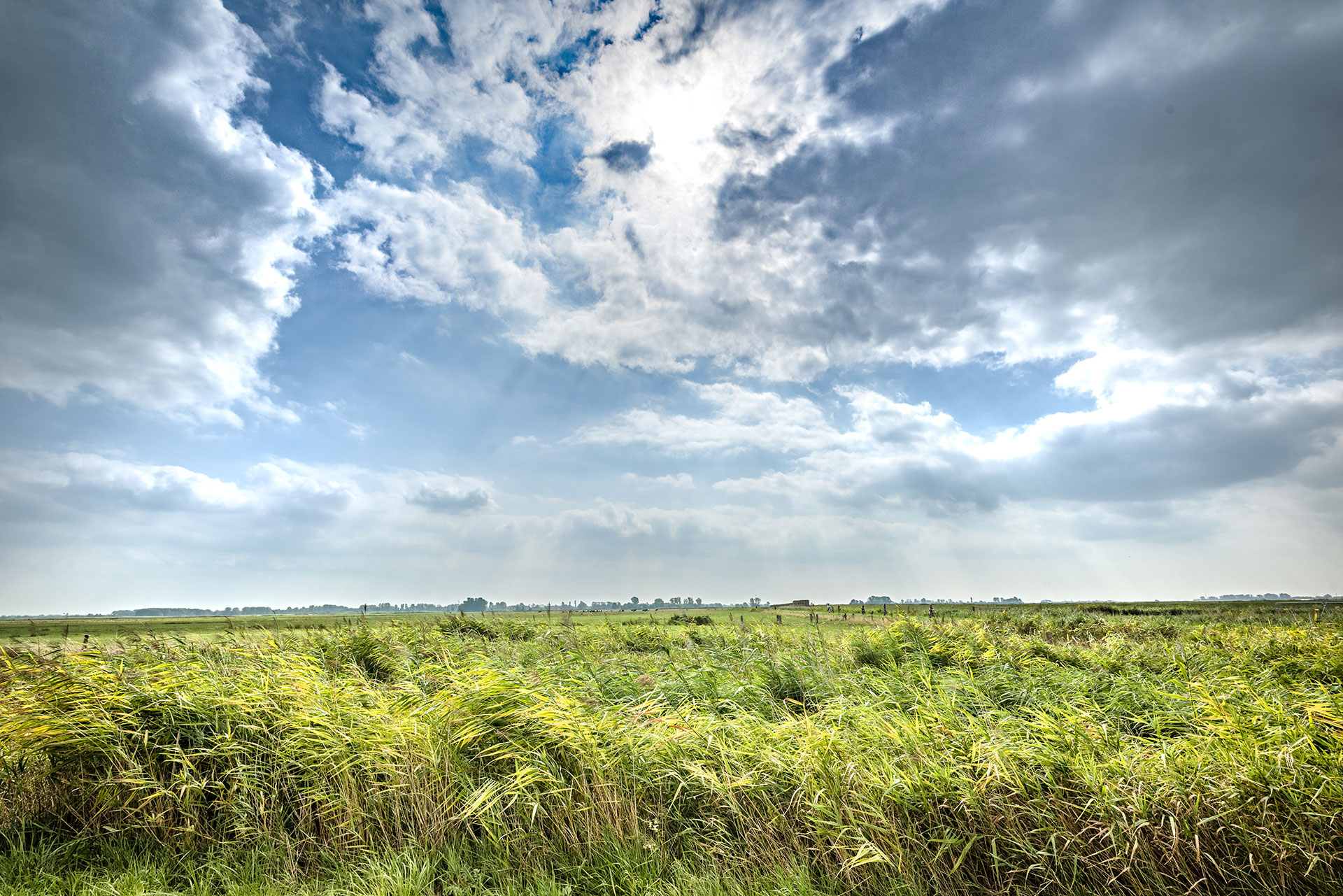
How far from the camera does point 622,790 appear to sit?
5062mm

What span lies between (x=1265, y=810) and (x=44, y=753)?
10.1 m

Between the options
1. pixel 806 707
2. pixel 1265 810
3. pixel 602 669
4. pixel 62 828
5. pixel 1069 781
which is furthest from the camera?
pixel 602 669

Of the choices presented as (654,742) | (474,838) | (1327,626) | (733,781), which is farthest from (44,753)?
(1327,626)

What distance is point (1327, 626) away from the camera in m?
17.7

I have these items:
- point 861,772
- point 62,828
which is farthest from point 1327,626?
point 62,828

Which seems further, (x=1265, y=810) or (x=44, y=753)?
(x=44, y=753)

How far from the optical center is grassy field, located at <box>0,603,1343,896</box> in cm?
429

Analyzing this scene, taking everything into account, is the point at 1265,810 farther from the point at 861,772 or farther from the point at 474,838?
the point at 474,838

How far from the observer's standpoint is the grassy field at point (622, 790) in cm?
429

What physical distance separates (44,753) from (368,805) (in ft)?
10.0

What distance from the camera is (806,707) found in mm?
7934

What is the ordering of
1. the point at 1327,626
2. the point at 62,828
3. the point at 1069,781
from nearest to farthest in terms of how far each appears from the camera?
the point at 1069,781, the point at 62,828, the point at 1327,626

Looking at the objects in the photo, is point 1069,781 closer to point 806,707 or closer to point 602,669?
point 806,707

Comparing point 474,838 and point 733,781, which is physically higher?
point 733,781
